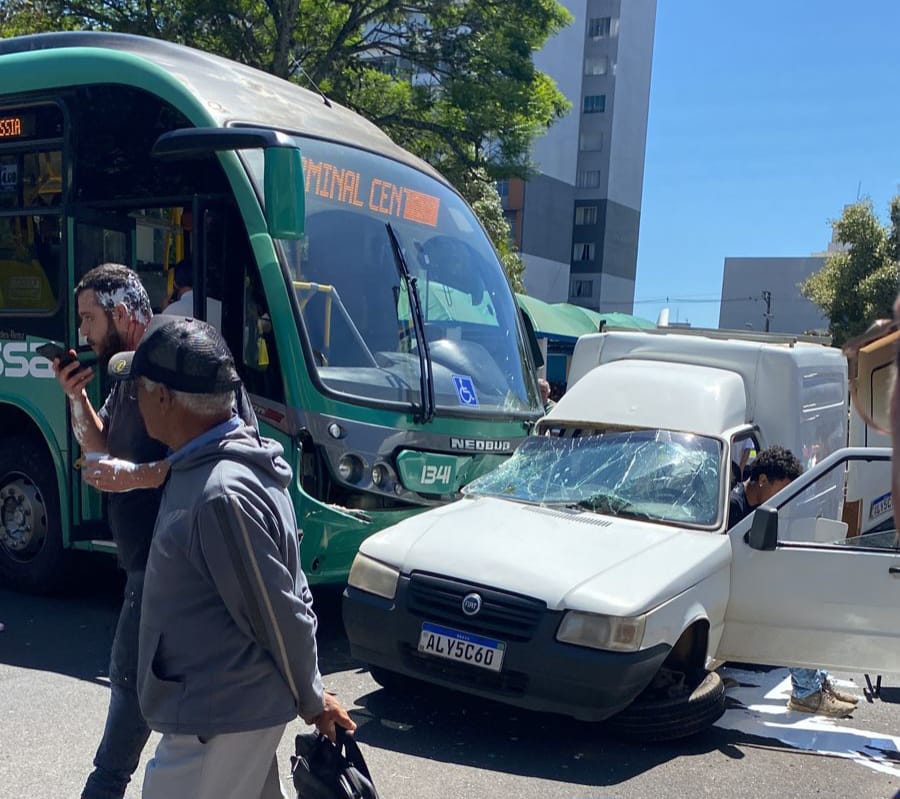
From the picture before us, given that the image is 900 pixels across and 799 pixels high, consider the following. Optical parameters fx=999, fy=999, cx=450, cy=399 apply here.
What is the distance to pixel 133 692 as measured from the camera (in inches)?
131

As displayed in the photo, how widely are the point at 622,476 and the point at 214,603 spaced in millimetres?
3829

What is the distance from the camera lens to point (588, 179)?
6225cm

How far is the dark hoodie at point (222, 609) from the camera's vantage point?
244 centimetres

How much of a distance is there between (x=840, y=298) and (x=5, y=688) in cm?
2674

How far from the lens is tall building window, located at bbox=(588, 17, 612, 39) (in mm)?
60594

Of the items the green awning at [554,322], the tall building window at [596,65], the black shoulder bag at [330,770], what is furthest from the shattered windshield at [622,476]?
the tall building window at [596,65]

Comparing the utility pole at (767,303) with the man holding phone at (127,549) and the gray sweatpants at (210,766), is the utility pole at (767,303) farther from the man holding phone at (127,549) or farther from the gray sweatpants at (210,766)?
the gray sweatpants at (210,766)

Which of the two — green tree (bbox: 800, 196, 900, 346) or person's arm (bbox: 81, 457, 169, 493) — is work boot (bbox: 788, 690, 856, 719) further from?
green tree (bbox: 800, 196, 900, 346)

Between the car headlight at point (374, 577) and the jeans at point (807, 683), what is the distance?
8.33 feet

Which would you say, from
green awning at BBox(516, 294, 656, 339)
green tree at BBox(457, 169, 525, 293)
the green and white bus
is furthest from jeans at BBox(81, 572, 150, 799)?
green awning at BBox(516, 294, 656, 339)

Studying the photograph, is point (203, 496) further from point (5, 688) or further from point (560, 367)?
point (560, 367)

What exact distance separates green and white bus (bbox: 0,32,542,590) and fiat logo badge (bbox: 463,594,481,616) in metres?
1.56

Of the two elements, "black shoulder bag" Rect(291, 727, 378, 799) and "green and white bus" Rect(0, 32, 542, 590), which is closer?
"black shoulder bag" Rect(291, 727, 378, 799)

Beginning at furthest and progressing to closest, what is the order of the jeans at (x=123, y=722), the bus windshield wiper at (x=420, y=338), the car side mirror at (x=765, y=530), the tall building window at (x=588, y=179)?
the tall building window at (x=588, y=179) → the bus windshield wiper at (x=420, y=338) → the car side mirror at (x=765, y=530) → the jeans at (x=123, y=722)
